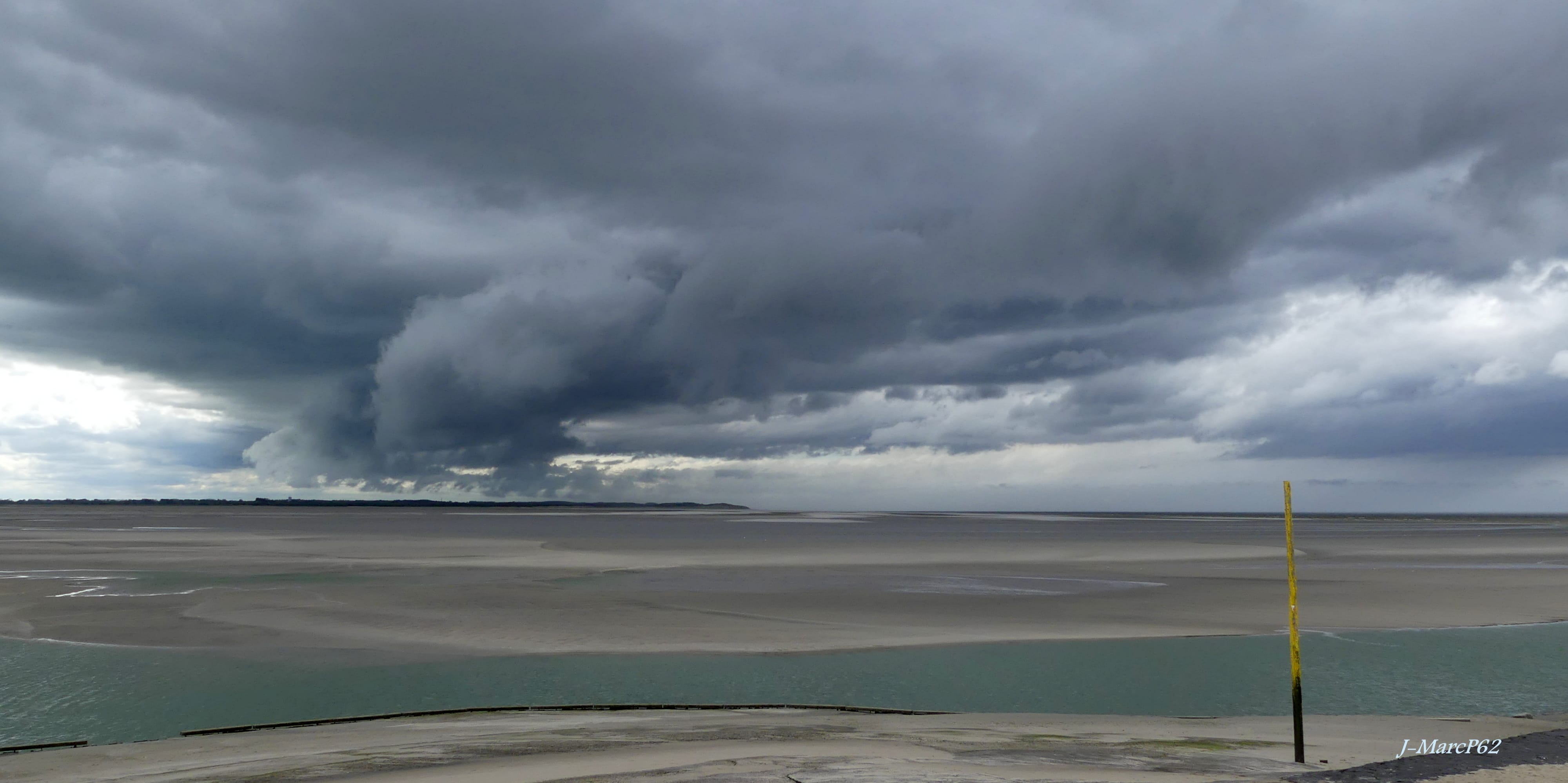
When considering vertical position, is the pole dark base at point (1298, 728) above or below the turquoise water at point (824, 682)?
above

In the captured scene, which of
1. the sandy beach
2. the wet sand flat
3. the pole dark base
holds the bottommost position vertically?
the wet sand flat

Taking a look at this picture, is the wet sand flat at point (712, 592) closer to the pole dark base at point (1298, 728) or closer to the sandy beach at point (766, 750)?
Result: the sandy beach at point (766, 750)

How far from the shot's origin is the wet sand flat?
81.6 ft

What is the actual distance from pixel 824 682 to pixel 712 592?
16224 mm

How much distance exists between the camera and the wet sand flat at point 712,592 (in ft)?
81.6

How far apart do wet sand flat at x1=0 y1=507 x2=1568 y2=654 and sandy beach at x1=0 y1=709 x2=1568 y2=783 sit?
802 centimetres
